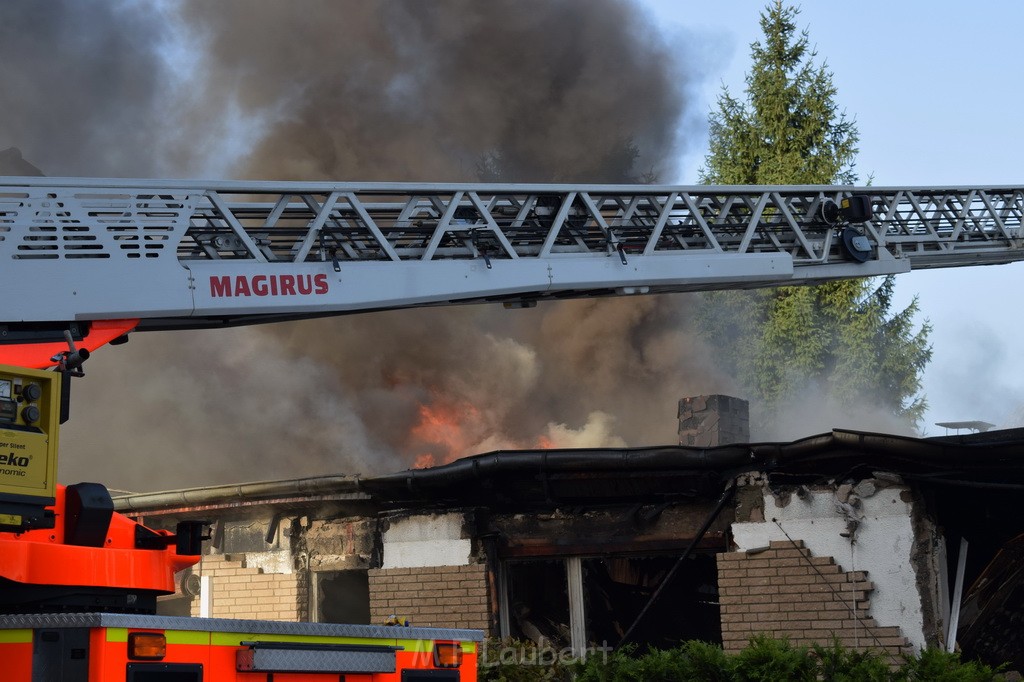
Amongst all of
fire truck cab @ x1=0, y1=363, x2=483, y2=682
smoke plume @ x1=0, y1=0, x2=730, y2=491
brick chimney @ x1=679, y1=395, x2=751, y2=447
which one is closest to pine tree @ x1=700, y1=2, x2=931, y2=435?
smoke plume @ x1=0, y1=0, x2=730, y2=491

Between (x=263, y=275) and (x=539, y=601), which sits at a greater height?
(x=263, y=275)

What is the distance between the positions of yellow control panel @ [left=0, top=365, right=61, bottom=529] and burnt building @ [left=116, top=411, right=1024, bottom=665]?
19.6 ft

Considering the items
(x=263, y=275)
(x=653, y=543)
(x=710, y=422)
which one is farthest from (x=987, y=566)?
(x=263, y=275)

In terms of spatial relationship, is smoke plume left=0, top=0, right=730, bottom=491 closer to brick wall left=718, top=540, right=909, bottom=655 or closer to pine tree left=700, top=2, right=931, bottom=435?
pine tree left=700, top=2, right=931, bottom=435

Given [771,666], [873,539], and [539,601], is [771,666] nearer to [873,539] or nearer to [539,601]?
[873,539]

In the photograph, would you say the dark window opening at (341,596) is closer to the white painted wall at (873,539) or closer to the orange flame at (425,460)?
the white painted wall at (873,539)

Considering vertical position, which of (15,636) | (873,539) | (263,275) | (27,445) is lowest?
(15,636)

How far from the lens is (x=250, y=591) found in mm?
13070

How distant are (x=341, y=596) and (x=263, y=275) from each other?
6.50 metres

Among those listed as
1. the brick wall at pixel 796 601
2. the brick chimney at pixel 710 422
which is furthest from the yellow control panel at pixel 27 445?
the brick chimney at pixel 710 422

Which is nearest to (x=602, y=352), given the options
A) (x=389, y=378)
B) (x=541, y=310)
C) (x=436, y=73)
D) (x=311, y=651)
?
(x=541, y=310)

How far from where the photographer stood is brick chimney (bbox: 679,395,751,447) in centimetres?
1432

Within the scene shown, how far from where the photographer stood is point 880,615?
405 inches

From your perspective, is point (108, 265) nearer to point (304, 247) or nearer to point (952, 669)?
point (304, 247)
